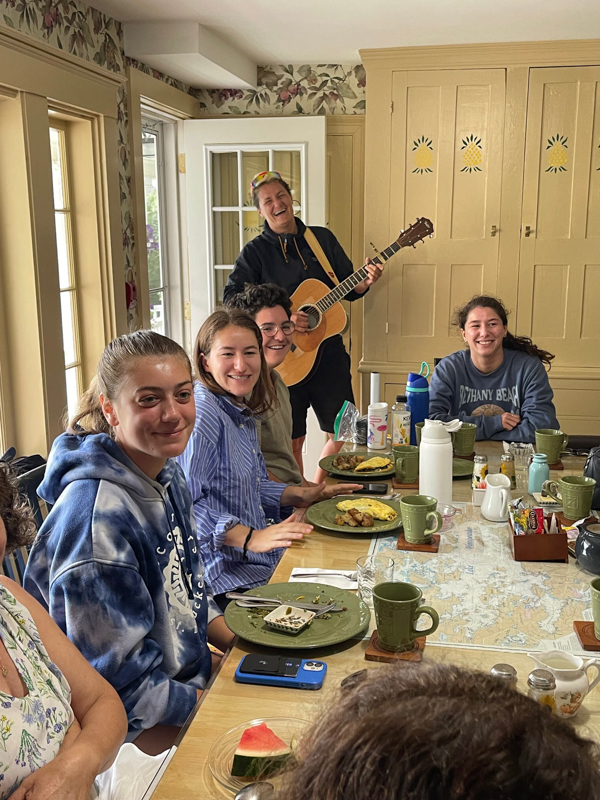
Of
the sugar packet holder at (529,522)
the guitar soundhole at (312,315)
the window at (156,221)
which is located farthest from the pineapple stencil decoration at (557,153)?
the sugar packet holder at (529,522)

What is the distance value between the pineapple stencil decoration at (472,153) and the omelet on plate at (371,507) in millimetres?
2667

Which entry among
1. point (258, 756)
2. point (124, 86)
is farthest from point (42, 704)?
point (124, 86)

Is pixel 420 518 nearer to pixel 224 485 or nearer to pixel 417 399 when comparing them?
pixel 224 485

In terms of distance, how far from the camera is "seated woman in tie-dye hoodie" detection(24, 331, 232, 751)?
1.32 m

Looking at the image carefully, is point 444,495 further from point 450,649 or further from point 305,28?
point 305,28

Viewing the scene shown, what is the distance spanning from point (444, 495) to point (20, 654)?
120 cm

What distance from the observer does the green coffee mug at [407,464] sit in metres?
2.25

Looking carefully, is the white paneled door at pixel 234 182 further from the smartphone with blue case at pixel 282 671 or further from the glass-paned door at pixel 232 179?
the smartphone with blue case at pixel 282 671

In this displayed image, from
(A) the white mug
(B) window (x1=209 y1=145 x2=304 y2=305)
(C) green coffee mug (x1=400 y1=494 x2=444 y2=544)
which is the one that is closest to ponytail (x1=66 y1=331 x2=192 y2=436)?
(C) green coffee mug (x1=400 y1=494 x2=444 y2=544)

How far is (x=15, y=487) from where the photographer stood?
51.7 inches

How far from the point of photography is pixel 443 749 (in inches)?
18.7

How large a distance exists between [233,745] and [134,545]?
48 cm

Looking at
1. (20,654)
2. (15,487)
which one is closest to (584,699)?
(20,654)

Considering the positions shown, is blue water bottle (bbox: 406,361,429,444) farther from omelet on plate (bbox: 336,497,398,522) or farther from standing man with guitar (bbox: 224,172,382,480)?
standing man with guitar (bbox: 224,172,382,480)
